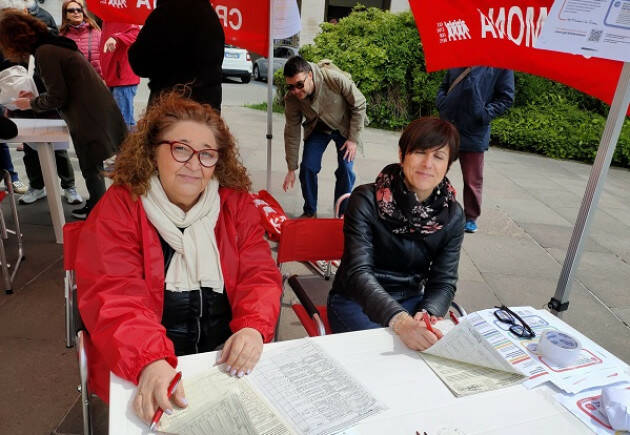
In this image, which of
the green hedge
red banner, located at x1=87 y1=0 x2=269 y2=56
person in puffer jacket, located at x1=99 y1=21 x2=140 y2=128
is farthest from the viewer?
the green hedge

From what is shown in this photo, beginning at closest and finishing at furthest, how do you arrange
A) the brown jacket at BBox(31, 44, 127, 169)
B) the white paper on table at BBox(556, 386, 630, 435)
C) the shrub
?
the white paper on table at BBox(556, 386, 630, 435) < the brown jacket at BBox(31, 44, 127, 169) < the shrub

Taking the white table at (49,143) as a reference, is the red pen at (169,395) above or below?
above

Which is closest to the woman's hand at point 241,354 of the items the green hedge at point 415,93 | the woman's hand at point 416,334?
the woman's hand at point 416,334

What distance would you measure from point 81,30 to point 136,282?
4.54m

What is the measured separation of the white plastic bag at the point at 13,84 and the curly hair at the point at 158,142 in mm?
2585

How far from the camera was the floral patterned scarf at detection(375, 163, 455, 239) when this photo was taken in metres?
2.00

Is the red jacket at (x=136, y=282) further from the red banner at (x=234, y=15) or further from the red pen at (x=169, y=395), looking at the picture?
the red banner at (x=234, y=15)

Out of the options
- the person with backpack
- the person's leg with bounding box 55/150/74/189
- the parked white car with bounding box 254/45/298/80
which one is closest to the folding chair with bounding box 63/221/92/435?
the person's leg with bounding box 55/150/74/189

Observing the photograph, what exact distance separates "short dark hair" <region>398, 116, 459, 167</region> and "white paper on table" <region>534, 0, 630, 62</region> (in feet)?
1.63

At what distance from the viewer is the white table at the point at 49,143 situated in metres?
3.36

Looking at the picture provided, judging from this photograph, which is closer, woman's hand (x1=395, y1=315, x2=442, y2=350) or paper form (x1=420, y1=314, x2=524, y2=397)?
paper form (x1=420, y1=314, x2=524, y2=397)

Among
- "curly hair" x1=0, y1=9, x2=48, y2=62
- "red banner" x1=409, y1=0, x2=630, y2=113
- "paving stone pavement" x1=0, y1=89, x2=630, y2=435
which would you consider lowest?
"paving stone pavement" x1=0, y1=89, x2=630, y2=435

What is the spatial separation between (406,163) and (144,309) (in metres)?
1.27

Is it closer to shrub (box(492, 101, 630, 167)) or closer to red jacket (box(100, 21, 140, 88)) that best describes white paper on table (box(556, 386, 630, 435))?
red jacket (box(100, 21, 140, 88))
